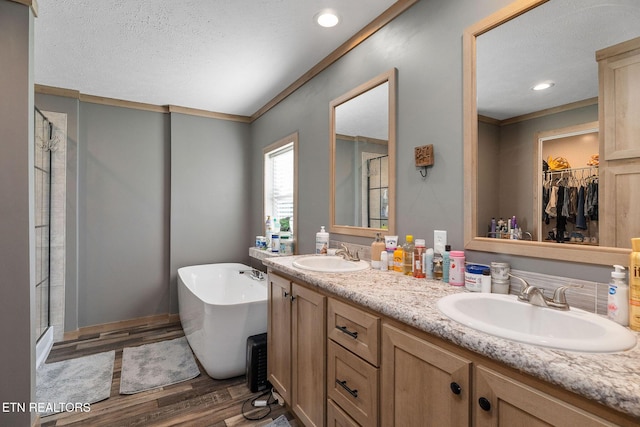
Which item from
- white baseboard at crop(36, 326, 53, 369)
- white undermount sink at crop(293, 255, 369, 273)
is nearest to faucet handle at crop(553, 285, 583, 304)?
white undermount sink at crop(293, 255, 369, 273)

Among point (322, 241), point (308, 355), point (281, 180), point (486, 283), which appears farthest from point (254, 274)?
point (486, 283)

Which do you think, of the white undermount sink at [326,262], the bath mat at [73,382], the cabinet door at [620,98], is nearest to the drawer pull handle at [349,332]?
the white undermount sink at [326,262]

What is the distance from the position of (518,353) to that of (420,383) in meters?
0.38

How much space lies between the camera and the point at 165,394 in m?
2.18

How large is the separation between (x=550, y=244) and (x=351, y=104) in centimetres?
149

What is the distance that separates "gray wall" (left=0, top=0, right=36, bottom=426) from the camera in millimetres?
1679

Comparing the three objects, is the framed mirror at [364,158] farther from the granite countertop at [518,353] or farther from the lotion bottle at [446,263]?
the granite countertop at [518,353]

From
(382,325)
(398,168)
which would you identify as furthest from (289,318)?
(398,168)

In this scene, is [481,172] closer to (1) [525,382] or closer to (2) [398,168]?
(2) [398,168]

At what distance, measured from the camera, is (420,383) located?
3.28 ft

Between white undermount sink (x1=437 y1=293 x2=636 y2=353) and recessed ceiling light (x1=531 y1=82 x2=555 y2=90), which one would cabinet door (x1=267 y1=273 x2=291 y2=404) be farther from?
recessed ceiling light (x1=531 y1=82 x2=555 y2=90)

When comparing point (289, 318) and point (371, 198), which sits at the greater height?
point (371, 198)

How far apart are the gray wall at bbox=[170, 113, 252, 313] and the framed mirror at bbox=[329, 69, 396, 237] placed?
6.52ft

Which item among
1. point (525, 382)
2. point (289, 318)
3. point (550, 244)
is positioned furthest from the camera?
point (289, 318)
